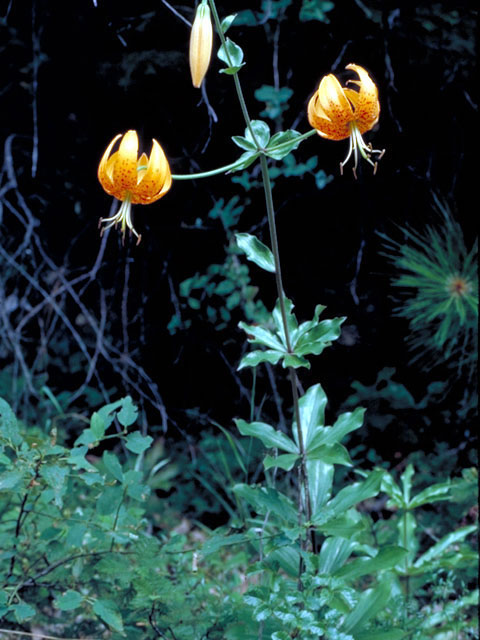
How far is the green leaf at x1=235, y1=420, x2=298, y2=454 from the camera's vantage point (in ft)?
4.09

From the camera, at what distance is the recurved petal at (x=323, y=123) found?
41.2 inches

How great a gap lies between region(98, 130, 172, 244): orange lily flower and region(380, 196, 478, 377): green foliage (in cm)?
102

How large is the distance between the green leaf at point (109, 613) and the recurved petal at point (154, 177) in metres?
0.59

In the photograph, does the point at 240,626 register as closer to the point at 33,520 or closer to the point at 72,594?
the point at 72,594

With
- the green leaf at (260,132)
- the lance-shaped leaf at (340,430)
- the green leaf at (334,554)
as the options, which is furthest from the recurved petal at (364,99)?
the green leaf at (334,554)

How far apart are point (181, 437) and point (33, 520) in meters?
0.85

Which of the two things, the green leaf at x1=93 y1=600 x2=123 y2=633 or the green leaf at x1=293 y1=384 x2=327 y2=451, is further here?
the green leaf at x1=293 y1=384 x2=327 y2=451

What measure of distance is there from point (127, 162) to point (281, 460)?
521 millimetres

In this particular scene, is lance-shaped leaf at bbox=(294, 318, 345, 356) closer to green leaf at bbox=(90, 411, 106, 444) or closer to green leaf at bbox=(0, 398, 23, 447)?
green leaf at bbox=(90, 411, 106, 444)

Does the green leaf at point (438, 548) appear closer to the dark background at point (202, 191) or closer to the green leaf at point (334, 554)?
the green leaf at point (334, 554)

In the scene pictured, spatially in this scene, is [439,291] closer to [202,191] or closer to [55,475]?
[202,191]

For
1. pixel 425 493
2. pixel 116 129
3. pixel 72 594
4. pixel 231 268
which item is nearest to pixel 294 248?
pixel 231 268

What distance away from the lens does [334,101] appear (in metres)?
1.04

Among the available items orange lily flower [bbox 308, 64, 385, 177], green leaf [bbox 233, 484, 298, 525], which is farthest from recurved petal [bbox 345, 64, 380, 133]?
green leaf [bbox 233, 484, 298, 525]
